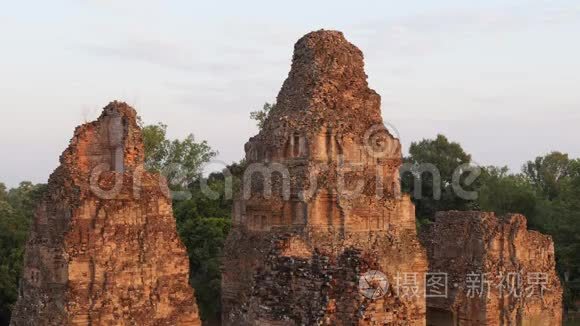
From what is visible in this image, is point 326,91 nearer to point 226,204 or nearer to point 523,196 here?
point 226,204

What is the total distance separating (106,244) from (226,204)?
2022 cm

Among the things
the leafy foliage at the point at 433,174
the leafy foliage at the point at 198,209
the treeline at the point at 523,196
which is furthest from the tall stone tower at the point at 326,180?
the leafy foliage at the point at 433,174

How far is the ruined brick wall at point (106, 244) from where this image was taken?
491 inches

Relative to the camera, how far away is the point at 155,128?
119 ft

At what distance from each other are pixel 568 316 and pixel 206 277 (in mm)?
15903

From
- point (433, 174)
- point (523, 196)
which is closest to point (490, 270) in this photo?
point (523, 196)

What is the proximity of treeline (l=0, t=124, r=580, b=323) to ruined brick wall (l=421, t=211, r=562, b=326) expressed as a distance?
10.3 meters

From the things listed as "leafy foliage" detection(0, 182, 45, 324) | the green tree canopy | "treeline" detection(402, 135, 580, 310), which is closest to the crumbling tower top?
"leafy foliage" detection(0, 182, 45, 324)

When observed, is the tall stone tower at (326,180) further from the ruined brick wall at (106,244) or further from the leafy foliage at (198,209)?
the leafy foliage at (198,209)

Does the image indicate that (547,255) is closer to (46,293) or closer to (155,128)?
(46,293)

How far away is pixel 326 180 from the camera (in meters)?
16.2

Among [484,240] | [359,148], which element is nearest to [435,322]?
[484,240]

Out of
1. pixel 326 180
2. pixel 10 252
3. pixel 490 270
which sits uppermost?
pixel 326 180

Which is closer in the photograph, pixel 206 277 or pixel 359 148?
pixel 359 148
